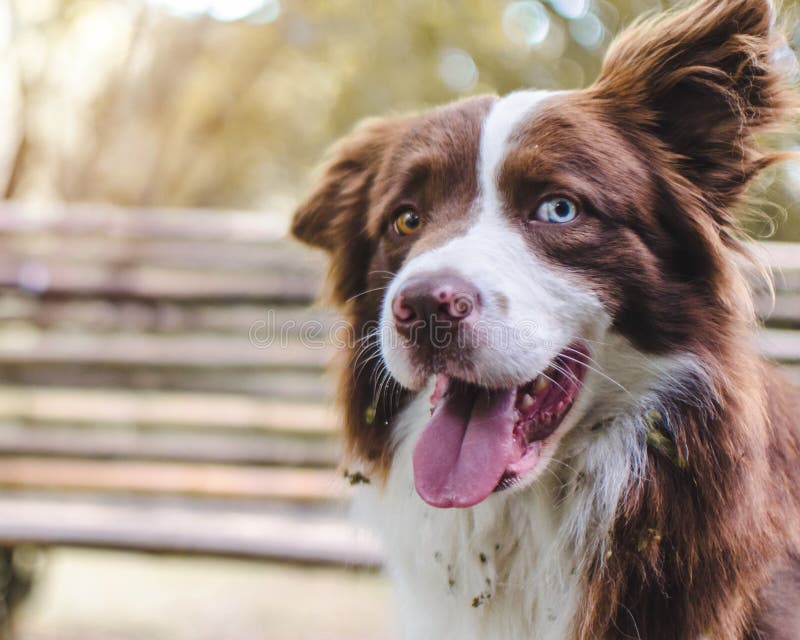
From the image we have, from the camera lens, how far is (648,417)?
2.24 meters

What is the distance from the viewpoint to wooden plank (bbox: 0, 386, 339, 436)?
4.71m

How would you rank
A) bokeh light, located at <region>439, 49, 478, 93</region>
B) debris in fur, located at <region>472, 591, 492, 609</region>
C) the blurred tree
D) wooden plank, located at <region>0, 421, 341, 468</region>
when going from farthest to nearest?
bokeh light, located at <region>439, 49, 478, 93</region>
the blurred tree
wooden plank, located at <region>0, 421, 341, 468</region>
debris in fur, located at <region>472, 591, 492, 609</region>

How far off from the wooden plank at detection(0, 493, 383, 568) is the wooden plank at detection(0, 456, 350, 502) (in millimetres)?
240

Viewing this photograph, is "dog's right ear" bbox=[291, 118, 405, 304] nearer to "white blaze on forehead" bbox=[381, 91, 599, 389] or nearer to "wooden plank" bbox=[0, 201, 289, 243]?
"white blaze on forehead" bbox=[381, 91, 599, 389]

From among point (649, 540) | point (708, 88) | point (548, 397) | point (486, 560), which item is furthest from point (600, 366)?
point (708, 88)

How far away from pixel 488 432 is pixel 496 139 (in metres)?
0.85

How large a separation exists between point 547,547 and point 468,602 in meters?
0.30

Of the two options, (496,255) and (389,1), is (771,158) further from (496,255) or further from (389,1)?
(389,1)

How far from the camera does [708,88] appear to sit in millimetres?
2412

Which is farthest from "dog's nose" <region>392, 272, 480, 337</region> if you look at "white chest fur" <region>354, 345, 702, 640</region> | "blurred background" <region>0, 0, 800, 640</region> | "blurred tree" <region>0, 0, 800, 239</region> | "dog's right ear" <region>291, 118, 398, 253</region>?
"blurred tree" <region>0, 0, 800, 239</region>

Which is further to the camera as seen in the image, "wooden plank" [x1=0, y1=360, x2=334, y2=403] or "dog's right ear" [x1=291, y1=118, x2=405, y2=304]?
"wooden plank" [x1=0, y1=360, x2=334, y2=403]

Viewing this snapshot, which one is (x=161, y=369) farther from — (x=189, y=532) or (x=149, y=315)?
(x=189, y=532)

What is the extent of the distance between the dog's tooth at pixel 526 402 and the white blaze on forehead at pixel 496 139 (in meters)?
0.53

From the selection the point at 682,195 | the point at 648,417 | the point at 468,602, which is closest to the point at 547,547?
the point at 468,602
